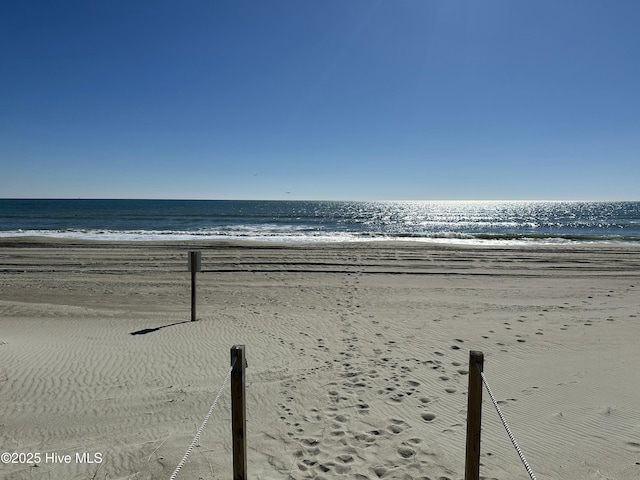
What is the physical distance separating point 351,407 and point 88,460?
3029 mm

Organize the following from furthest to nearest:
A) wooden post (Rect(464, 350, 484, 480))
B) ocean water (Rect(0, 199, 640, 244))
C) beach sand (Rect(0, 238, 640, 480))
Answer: ocean water (Rect(0, 199, 640, 244)) < beach sand (Rect(0, 238, 640, 480)) < wooden post (Rect(464, 350, 484, 480))

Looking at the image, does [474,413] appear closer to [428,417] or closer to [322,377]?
[428,417]

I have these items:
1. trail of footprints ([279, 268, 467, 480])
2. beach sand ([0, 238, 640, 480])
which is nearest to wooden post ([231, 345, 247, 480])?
beach sand ([0, 238, 640, 480])

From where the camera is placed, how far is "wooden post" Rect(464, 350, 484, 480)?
301cm

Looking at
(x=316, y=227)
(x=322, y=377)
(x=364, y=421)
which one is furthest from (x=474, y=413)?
(x=316, y=227)

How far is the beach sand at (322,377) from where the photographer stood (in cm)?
400

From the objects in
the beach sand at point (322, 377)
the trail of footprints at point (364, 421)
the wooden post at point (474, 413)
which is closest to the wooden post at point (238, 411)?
the beach sand at point (322, 377)

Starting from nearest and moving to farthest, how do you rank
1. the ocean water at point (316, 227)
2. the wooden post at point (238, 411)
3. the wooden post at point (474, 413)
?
the wooden post at point (474, 413), the wooden post at point (238, 411), the ocean water at point (316, 227)

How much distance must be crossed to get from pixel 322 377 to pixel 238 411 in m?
2.84

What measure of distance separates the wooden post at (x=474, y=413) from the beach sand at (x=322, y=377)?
0.64 metres

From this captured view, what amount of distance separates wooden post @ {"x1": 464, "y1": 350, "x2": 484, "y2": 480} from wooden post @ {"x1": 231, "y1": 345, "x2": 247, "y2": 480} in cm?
187

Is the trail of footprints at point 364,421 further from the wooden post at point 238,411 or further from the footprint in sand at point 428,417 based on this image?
the wooden post at point 238,411

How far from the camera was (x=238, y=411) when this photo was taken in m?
3.24

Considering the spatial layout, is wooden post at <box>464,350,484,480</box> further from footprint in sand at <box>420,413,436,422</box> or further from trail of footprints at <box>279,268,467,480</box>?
footprint in sand at <box>420,413,436,422</box>
